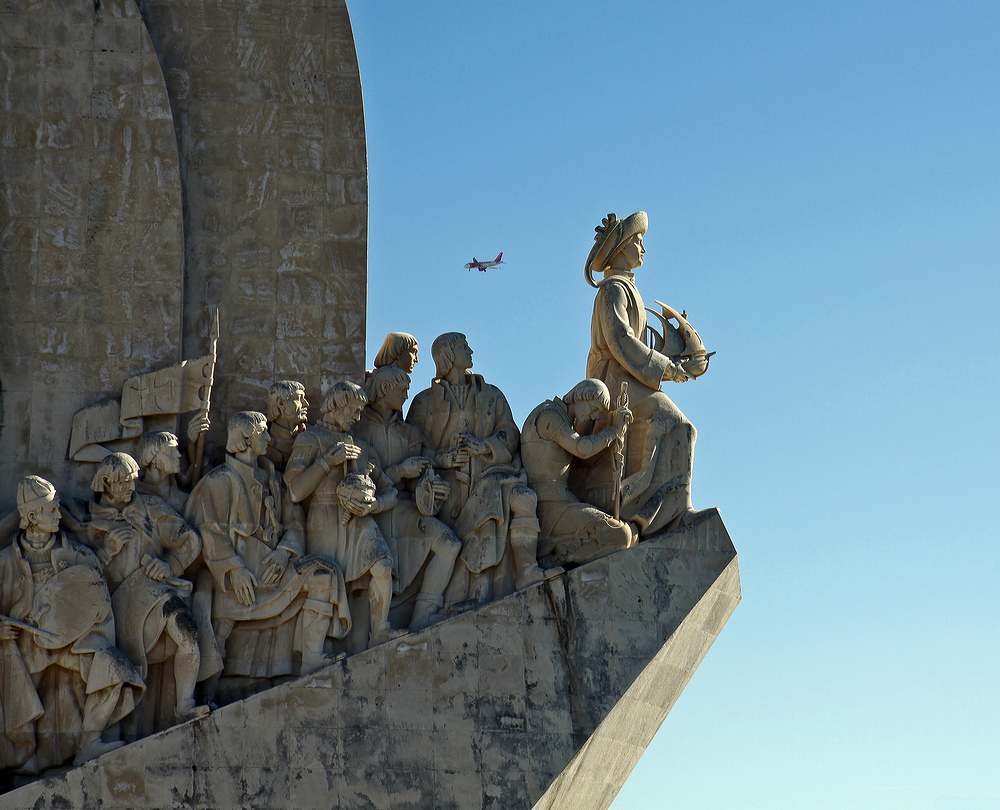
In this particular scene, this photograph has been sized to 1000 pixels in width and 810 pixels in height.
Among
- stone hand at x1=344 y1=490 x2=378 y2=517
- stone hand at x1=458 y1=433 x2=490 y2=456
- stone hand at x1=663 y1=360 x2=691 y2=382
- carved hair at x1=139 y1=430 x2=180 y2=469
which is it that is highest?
stone hand at x1=663 y1=360 x2=691 y2=382

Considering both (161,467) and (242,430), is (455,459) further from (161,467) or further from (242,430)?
(161,467)

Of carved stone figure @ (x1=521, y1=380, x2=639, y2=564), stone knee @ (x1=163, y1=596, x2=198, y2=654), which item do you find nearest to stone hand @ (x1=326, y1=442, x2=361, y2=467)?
carved stone figure @ (x1=521, y1=380, x2=639, y2=564)

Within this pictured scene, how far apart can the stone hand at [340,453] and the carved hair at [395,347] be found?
Result: 3.08 feet

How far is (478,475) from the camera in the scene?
12.2 meters

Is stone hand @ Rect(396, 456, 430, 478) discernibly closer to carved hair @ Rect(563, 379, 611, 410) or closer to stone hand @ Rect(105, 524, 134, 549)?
carved hair @ Rect(563, 379, 611, 410)

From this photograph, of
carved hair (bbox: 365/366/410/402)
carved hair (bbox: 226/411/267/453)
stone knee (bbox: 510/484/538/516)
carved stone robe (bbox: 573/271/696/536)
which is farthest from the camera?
carved stone robe (bbox: 573/271/696/536)

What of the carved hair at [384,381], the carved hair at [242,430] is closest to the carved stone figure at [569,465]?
the carved hair at [384,381]

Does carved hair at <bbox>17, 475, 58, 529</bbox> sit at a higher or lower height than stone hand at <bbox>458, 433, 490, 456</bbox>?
lower

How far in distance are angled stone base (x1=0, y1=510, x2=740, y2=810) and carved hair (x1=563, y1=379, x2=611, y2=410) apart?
40.7 inches

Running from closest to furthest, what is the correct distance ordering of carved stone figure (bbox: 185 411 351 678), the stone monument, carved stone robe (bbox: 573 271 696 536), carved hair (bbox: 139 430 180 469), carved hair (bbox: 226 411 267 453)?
the stone monument → carved stone figure (bbox: 185 411 351 678) → carved hair (bbox: 139 430 180 469) → carved hair (bbox: 226 411 267 453) → carved stone robe (bbox: 573 271 696 536)

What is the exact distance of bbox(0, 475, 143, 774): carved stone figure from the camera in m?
11.1

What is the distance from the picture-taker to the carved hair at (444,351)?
12438 mm

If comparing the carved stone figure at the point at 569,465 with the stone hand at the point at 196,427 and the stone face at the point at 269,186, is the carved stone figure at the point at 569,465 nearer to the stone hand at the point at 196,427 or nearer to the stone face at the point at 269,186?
the stone face at the point at 269,186

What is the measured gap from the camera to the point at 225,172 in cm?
1282
